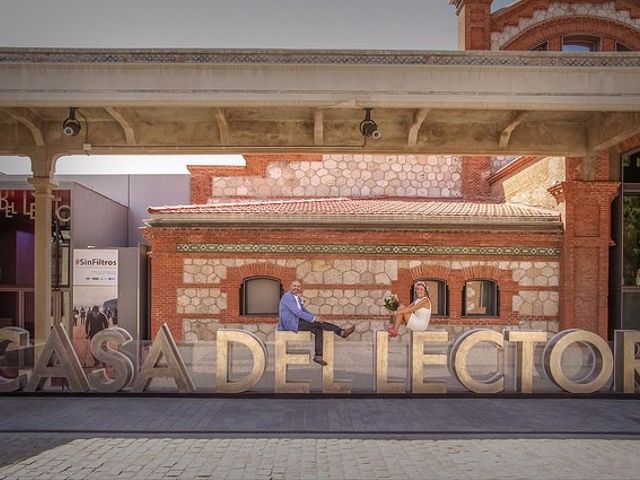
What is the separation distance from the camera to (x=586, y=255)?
14797 millimetres

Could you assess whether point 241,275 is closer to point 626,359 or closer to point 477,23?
point 626,359

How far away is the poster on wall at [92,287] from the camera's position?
14023 millimetres

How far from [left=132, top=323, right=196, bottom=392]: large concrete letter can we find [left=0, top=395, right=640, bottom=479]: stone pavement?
0.78ft

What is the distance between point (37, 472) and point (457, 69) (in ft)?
27.2

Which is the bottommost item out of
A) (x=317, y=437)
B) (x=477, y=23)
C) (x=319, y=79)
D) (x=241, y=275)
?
(x=317, y=437)

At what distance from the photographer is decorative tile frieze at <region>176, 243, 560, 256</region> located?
617 inches

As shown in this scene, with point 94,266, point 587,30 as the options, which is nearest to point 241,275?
point 94,266

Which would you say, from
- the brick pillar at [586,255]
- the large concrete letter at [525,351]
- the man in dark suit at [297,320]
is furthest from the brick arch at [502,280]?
the man in dark suit at [297,320]

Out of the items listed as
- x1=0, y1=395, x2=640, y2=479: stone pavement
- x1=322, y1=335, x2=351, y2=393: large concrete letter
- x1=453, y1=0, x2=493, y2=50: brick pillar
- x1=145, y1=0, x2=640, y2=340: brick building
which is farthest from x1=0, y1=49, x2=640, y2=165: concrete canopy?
x1=453, y1=0, x2=493, y2=50: brick pillar

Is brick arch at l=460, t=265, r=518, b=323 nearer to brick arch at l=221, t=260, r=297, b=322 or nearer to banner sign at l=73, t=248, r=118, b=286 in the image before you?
brick arch at l=221, t=260, r=297, b=322

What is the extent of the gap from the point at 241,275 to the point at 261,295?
31.6 inches

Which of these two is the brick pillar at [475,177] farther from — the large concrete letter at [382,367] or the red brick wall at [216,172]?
the large concrete letter at [382,367]

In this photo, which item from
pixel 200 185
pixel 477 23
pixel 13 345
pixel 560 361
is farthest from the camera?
pixel 200 185

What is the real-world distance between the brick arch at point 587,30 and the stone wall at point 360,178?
4.93 meters
